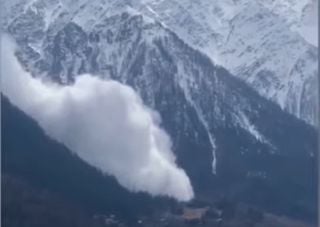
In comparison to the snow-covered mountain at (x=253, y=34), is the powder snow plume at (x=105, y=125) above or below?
below

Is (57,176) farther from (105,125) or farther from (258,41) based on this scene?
(258,41)

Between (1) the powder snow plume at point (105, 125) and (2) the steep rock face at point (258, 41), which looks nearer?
(1) the powder snow plume at point (105, 125)

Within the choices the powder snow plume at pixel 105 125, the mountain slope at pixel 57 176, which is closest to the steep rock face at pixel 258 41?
the powder snow plume at pixel 105 125

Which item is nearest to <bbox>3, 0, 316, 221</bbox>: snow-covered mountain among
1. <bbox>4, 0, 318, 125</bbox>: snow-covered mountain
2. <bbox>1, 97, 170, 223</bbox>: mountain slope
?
<bbox>4, 0, 318, 125</bbox>: snow-covered mountain

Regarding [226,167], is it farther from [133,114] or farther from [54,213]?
[54,213]

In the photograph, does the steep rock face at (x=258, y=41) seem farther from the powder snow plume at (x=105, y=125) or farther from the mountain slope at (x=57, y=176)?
the mountain slope at (x=57, y=176)

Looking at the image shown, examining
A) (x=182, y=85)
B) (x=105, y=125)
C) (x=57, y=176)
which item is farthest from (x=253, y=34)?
(x=57, y=176)

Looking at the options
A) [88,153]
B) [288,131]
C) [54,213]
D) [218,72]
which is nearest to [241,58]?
[218,72]

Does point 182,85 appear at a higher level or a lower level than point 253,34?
lower

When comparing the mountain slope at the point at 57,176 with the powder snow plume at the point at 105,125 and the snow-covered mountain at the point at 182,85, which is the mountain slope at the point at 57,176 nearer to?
the powder snow plume at the point at 105,125
